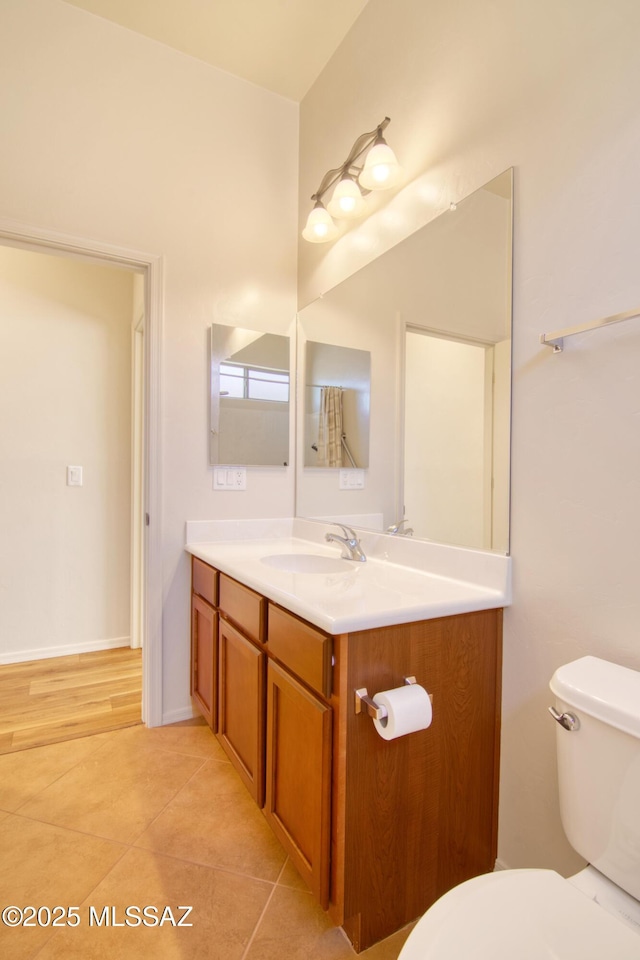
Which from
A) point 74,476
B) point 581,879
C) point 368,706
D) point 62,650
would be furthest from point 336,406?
point 62,650

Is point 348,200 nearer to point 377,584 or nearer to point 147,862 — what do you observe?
point 377,584

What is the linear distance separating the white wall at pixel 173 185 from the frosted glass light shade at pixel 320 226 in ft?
1.08

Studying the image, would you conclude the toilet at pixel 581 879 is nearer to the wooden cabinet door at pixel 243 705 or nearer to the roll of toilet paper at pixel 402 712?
the roll of toilet paper at pixel 402 712

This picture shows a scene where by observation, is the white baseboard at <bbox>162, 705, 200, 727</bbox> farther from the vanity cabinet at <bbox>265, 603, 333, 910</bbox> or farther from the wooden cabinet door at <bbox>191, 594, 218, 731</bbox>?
the vanity cabinet at <bbox>265, 603, 333, 910</bbox>

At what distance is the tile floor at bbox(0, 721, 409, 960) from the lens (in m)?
1.09

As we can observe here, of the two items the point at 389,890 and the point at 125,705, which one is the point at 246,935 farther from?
the point at 125,705

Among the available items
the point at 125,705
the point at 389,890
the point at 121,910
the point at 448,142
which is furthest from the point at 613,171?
the point at 125,705

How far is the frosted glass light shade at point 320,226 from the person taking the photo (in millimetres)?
1928

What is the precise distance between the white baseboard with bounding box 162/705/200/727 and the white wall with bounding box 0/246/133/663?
106cm

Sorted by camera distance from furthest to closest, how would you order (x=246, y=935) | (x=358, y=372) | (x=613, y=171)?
1. (x=358, y=372)
2. (x=246, y=935)
3. (x=613, y=171)

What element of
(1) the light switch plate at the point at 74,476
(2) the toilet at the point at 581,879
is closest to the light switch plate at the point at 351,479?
(2) the toilet at the point at 581,879

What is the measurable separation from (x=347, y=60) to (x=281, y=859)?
9.29 feet

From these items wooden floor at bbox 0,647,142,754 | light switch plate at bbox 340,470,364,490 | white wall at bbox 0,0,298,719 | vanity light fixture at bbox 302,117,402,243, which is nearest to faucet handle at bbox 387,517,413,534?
light switch plate at bbox 340,470,364,490

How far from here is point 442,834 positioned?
115 centimetres
